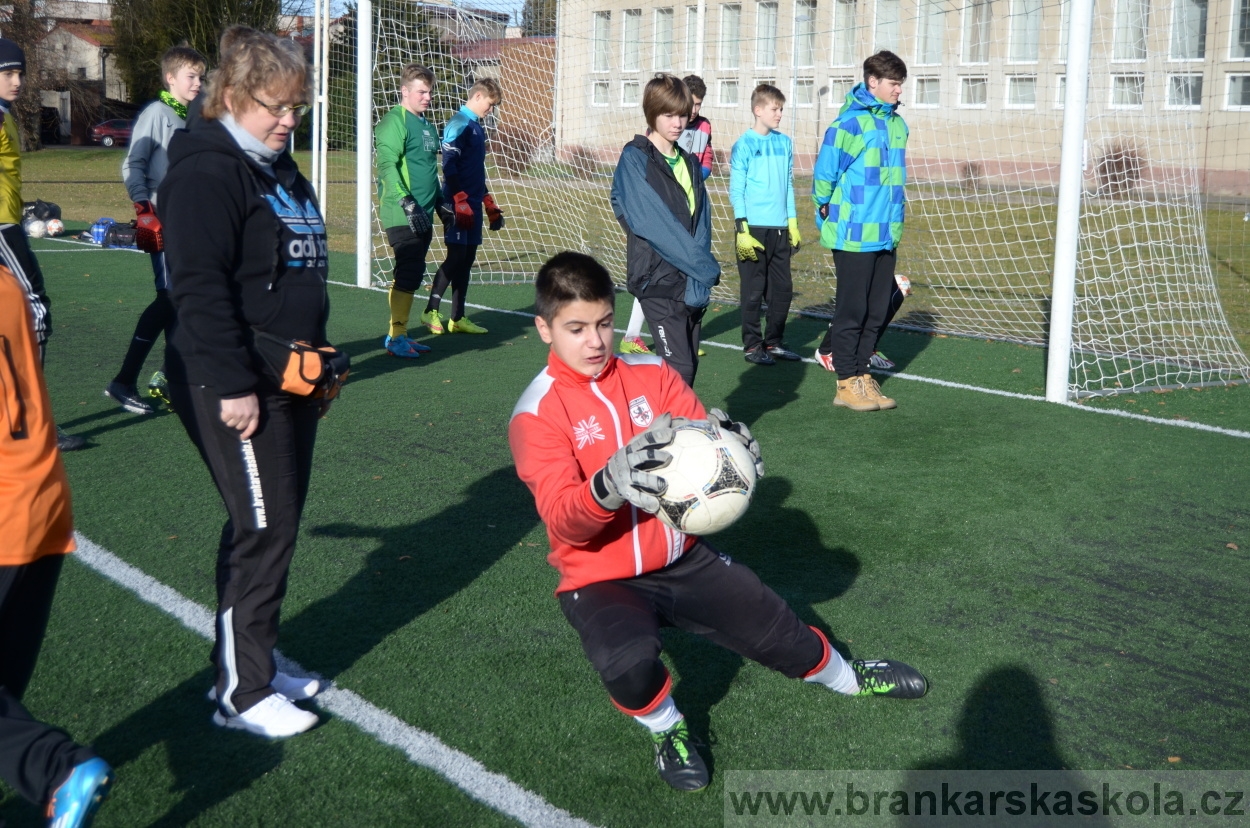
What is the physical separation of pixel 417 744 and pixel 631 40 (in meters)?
15.5

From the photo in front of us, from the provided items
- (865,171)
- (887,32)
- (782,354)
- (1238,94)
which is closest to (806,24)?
(887,32)

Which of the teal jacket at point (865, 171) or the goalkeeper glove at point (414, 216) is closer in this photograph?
the teal jacket at point (865, 171)

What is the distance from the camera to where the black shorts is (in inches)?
115

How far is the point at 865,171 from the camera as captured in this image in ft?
22.7

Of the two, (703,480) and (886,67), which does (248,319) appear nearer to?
(703,480)

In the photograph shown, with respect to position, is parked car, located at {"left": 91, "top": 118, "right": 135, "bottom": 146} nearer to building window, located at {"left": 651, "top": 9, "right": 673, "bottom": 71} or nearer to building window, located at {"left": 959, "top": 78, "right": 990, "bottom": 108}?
building window, located at {"left": 651, "top": 9, "right": 673, "bottom": 71}

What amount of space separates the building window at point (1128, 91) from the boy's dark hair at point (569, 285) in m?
6.66

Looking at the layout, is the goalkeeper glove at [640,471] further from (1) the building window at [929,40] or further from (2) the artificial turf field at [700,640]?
(1) the building window at [929,40]

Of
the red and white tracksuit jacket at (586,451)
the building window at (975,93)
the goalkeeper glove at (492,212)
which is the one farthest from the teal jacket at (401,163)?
the building window at (975,93)

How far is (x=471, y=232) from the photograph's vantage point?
9422mm

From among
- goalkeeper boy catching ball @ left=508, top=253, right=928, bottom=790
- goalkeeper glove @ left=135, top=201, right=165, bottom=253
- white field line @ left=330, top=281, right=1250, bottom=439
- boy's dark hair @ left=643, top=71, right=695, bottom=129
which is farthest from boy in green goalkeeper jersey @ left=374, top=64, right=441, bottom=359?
goalkeeper boy catching ball @ left=508, top=253, right=928, bottom=790

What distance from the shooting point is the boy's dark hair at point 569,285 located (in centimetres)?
295

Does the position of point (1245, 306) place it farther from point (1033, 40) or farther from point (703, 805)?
point (1033, 40)

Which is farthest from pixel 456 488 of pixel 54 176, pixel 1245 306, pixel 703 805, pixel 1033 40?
pixel 54 176
